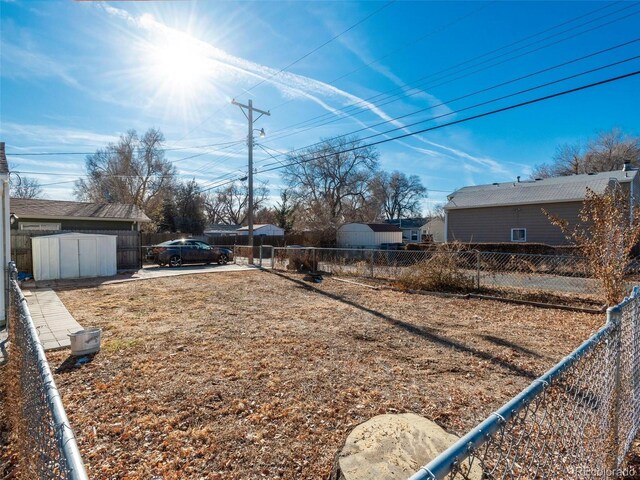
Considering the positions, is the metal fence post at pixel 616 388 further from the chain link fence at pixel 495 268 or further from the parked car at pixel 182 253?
the parked car at pixel 182 253

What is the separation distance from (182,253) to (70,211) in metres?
6.46

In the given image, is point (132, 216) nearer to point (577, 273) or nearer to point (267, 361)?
point (267, 361)

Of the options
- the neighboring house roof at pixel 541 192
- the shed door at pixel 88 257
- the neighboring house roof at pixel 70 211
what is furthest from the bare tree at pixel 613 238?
the neighboring house roof at pixel 70 211

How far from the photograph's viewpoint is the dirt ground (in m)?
2.59

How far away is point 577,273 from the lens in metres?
9.84

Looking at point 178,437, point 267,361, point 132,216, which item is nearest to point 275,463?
point 178,437

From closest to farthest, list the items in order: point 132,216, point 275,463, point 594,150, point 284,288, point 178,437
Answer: point 275,463, point 178,437, point 284,288, point 132,216, point 594,150

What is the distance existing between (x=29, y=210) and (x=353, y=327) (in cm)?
1865

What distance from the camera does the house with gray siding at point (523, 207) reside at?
17438 millimetres

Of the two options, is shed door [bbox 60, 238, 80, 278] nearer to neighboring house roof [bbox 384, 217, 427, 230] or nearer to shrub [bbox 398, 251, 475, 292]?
shrub [bbox 398, 251, 475, 292]

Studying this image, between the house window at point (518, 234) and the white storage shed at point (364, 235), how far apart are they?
11.2 metres

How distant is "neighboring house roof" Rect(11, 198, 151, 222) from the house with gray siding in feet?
59.2

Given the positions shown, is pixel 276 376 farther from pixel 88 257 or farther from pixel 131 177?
pixel 131 177

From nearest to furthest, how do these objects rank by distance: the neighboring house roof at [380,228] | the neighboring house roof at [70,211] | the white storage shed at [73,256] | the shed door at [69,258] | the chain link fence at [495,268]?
the chain link fence at [495,268] → the white storage shed at [73,256] → the shed door at [69,258] → the neighboring house roof at [70,211] → the neighboring house roof at [380,228]
